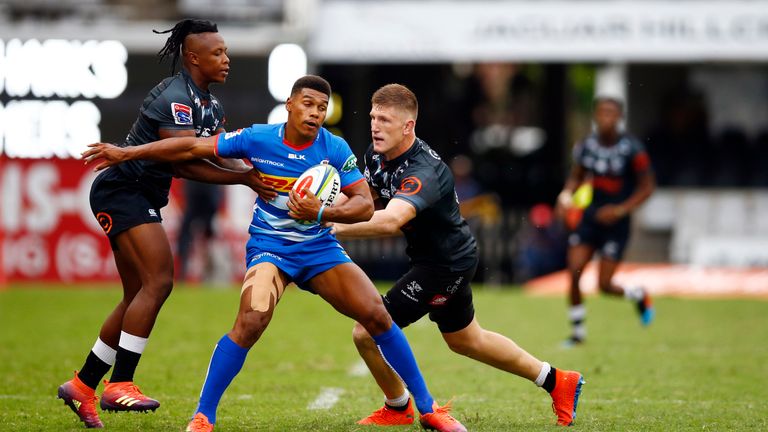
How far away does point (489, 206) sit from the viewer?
74.2 ft

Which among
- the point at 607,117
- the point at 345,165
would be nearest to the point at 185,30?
the point at 345,165

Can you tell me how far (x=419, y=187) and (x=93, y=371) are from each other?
2.55 m

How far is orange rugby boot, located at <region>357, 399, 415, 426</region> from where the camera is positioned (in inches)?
311

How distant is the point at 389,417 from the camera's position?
792cm

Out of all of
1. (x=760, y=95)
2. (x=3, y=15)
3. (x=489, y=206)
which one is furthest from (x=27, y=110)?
(x=760, y=95)

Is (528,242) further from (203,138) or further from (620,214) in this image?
(203,138)

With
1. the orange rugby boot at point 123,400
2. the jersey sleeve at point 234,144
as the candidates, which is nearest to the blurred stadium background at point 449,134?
the orange rugby boot at point 123,400

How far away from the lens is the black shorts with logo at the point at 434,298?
25.4ft

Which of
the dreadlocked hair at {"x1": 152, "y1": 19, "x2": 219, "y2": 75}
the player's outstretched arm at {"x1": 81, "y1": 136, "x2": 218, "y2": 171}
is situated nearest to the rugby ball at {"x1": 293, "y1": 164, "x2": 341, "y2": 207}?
the player's outstretched arm at {"x1": 81, "y1": 136, "x2": 218, "y2": 171}

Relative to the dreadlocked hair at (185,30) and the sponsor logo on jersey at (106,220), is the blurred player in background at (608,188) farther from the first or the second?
the sponsor logo on jersey at (106,220)

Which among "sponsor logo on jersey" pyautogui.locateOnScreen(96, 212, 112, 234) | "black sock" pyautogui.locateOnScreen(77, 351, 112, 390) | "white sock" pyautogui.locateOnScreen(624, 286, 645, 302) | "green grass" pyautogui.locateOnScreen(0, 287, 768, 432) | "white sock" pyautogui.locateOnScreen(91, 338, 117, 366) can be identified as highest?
"sponsor logo on jersey" pyautogui.locateOnScreen(96, 212, 112, 234)

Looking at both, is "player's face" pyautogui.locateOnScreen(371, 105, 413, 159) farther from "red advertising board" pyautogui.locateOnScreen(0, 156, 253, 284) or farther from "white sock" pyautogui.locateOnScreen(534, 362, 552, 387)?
"red advertising board" pyautogui.locateOnScreen(0, 156, 253, 284)

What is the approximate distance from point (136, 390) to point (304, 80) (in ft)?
7.57

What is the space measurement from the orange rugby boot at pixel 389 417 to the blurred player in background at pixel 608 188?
5881 millimetres
